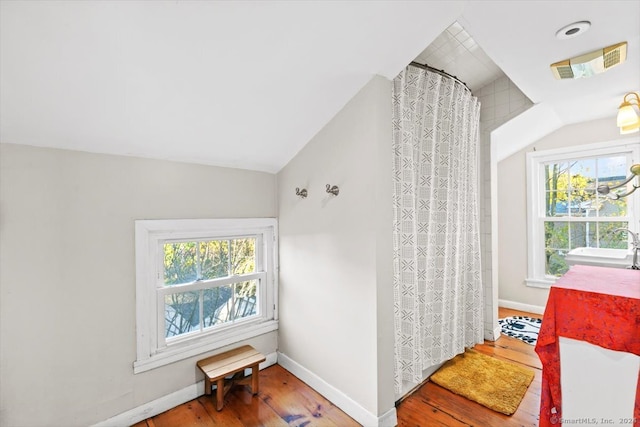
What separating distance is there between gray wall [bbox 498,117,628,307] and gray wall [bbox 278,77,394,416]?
9.15 feet

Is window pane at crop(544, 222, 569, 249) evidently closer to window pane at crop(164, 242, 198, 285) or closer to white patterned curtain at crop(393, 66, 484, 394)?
white patterned curtain at crop(393, 66, 484, 394)

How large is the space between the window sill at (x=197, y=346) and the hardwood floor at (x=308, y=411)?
311 mm

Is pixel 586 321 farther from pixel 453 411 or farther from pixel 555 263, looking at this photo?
pixel 555 263

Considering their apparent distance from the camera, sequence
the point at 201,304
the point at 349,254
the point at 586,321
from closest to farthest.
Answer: the point at 586,321 → the point at 349,254 → the point at 201,304

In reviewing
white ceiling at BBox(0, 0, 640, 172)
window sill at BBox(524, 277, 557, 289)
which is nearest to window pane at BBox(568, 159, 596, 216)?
window sill at BBox(524, 277, 557, 289)

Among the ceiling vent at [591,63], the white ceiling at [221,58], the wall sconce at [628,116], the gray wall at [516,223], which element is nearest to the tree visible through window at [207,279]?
the white ceiling at [221,58]

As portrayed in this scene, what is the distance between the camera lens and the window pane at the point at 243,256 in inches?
88.7

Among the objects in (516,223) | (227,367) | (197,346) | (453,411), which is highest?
Answer: (516,223)

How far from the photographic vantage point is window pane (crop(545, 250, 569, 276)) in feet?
11.1

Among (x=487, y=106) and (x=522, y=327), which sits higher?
(x=487, y=106)

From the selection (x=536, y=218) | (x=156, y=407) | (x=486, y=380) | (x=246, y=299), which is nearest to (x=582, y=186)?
(x=536, y=218)

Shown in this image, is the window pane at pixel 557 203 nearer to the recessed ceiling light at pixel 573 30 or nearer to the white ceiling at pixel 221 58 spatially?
the white ceiling at pixel 221 58

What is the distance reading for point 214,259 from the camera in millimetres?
2145

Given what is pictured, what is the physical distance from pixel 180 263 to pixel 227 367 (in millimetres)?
761
